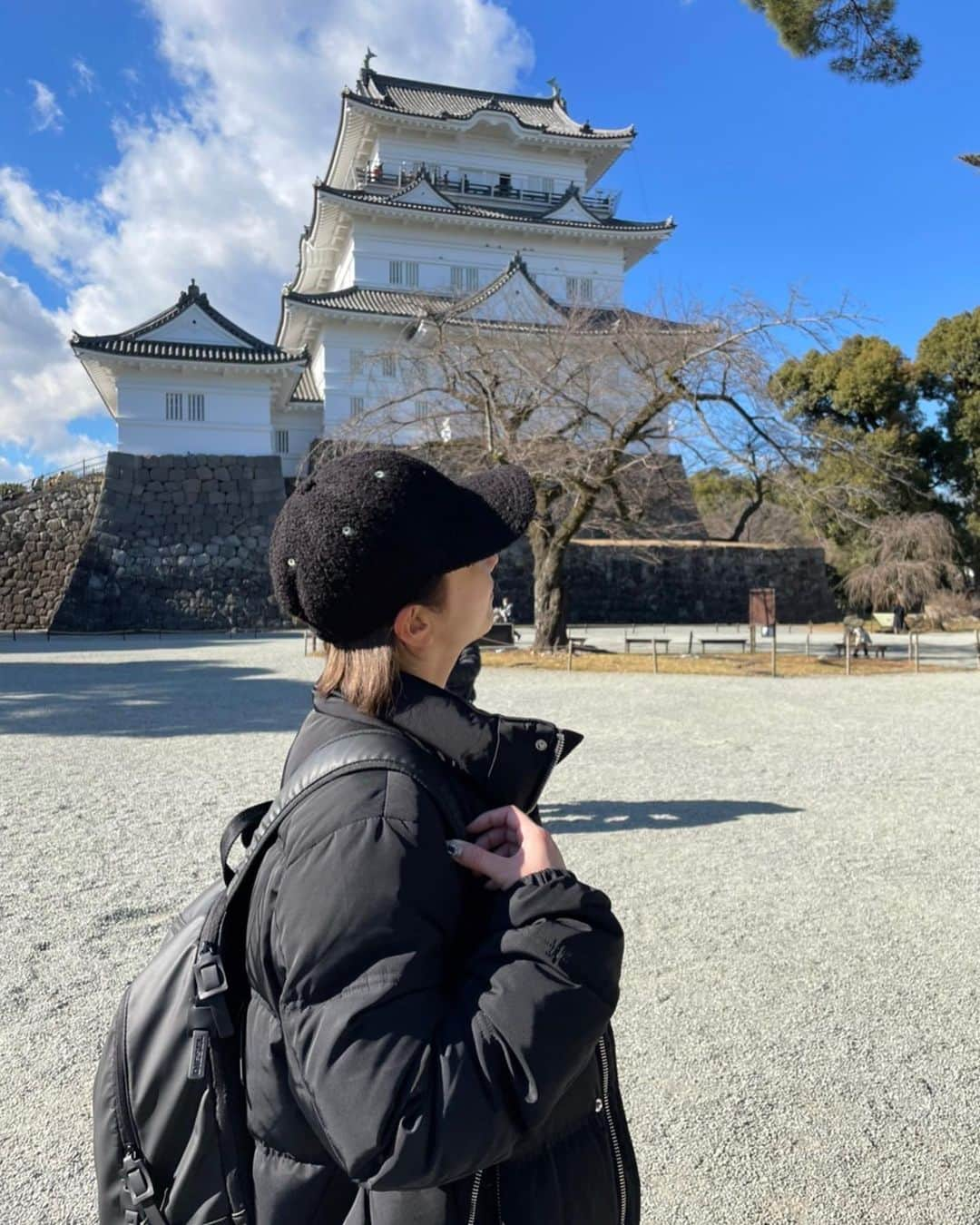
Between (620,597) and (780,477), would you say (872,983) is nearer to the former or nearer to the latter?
(780,477)

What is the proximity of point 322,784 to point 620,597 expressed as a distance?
81.8 ft

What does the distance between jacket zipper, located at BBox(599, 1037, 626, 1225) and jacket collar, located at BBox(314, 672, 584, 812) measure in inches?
11.5

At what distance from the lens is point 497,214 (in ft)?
89.4

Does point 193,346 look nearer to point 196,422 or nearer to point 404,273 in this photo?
point 196,422

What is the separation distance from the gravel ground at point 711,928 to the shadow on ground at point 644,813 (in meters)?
0.02

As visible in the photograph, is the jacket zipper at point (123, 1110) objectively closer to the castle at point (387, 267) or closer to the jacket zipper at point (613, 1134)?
the jacket zipper at point (613, 1134)

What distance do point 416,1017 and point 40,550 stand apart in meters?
24.8

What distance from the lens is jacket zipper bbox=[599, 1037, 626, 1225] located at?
100 centimetres

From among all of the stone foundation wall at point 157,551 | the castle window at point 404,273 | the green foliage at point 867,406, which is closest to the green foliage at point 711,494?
the green foliage at point 867,406

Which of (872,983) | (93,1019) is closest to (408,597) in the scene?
(93,1019)

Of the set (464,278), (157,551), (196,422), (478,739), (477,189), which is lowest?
(478,739)

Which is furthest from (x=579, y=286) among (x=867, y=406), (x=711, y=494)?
(x=867, y=406)

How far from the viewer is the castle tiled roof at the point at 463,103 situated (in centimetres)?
2928

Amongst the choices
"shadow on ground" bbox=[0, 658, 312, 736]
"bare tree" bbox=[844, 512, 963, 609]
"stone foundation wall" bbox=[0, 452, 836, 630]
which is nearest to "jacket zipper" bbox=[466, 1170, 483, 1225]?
"shadow on ground" bbox=[0, 658, 312, 736]
